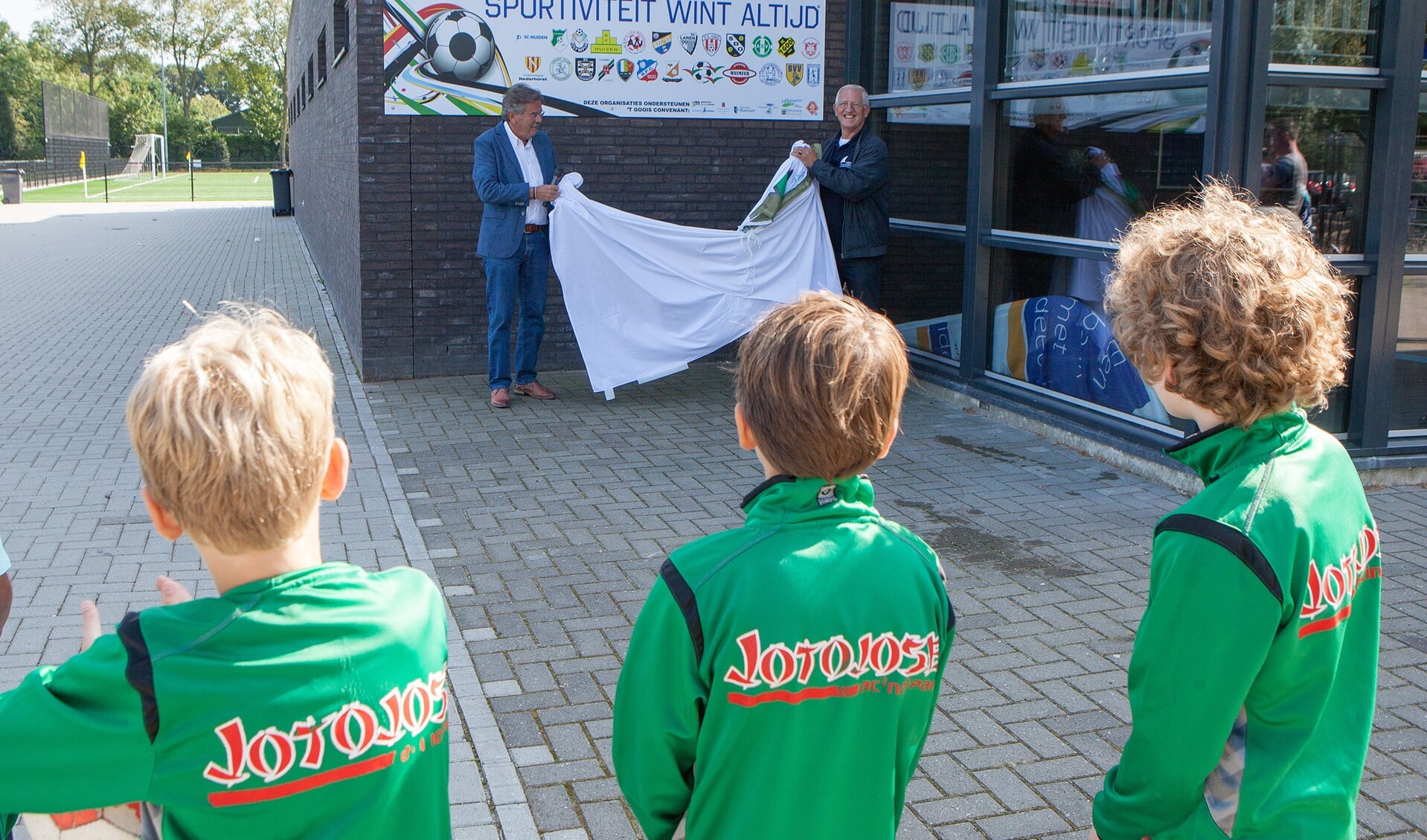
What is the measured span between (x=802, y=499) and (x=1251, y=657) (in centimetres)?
65

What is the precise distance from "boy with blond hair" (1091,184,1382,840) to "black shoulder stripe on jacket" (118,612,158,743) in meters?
1.32

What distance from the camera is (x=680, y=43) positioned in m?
9.88

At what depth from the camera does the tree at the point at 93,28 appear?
285 feet

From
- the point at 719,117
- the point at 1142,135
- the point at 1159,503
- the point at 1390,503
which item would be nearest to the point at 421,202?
the point at 719,117

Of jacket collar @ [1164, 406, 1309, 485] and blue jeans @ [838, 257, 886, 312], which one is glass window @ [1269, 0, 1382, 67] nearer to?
blue jeans @ [838, 257, 886, 312]

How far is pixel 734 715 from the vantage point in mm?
1864

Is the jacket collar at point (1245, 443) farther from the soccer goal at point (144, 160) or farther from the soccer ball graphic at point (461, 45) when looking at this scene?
the soccer goal at point (144, 160)

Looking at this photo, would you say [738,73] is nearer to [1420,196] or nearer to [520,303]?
[520,303]

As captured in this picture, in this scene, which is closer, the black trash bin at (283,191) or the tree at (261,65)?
the black trash bin at (283,191)

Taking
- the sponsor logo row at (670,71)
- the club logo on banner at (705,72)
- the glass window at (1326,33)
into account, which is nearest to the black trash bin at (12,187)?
the sponsor logo row at (670,71)

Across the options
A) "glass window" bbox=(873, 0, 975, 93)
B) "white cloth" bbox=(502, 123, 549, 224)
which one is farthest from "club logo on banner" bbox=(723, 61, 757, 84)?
"white cloth" bbox=(502, 123, 549, 224)

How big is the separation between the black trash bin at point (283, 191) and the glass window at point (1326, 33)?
30654 mm

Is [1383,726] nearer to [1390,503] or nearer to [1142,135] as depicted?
[1390,503]

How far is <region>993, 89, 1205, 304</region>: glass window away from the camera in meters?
6.76
